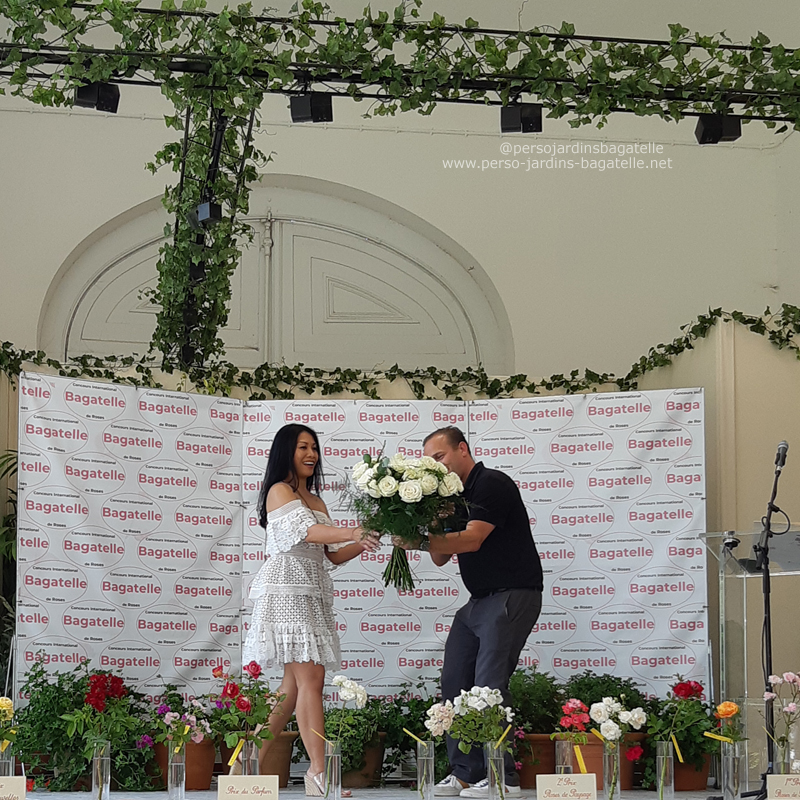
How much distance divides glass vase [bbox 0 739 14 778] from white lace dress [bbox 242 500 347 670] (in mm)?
1386

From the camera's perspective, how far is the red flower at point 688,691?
244 inches

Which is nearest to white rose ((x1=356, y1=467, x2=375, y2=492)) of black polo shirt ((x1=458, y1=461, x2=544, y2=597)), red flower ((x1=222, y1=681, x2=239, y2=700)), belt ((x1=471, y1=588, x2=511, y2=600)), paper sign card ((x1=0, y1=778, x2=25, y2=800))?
black polo shirt ((x1=458, y1=461, x2=544, y2=597))

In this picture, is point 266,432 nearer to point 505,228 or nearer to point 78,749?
point 78,749

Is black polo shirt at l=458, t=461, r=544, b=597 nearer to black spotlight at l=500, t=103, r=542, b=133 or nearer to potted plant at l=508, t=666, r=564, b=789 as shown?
potted plant at l=508, t=666, r=564, b=789

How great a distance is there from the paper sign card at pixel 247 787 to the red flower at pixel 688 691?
2992mm

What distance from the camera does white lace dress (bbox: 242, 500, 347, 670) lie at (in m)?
5.22

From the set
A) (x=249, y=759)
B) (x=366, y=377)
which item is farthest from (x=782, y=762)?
(x=366, y=377)

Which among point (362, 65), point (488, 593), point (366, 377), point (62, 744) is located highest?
point (362, 65)

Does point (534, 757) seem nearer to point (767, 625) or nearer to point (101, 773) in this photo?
point (767, 625)

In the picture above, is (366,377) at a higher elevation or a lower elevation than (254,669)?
higher

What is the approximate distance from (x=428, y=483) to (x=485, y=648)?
935 millimetres

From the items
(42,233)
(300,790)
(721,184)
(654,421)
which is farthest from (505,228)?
(300,790)

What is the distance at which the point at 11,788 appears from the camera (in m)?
3.77

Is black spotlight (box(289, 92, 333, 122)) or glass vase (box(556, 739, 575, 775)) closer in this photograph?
glass vase (box(556, 739, 575, 775))
